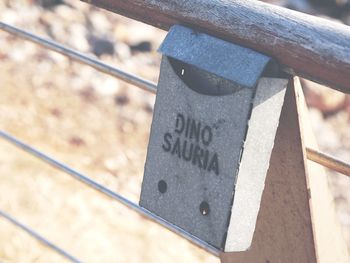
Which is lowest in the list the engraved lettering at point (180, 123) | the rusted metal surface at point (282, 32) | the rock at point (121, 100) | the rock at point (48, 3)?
the rock at point (121, 100)

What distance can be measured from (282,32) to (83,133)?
10.7ft

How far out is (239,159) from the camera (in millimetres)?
798

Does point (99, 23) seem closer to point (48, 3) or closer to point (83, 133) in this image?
point (48, 3)

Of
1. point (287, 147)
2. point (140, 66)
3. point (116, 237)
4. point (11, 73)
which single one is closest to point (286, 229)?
point (287, 147)

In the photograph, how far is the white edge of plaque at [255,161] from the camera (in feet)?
2.60

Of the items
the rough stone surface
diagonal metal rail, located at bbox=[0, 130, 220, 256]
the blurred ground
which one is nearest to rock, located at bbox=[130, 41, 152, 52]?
the blurred ground

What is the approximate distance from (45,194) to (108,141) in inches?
40.4

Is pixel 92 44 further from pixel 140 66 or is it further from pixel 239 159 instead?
pixel 239 159

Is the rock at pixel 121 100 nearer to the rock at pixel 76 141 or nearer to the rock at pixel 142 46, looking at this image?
the rock at pixel 76 141

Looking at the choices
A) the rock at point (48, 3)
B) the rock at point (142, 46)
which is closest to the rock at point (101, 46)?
the rock at point (142, 46)

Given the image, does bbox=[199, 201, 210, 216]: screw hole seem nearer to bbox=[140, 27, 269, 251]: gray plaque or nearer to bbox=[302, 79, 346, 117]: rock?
bbox=[140, 27, 269, 251]: gray plaque

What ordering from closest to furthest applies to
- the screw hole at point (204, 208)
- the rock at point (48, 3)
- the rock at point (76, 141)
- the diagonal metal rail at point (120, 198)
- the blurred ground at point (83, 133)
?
the screw hole at point (204, 208)
the diagonal metal rail at point (120, 198)
the blurred ground at point (83, 133)
the rock at point (76, 141)
the rock at point (48, 3)

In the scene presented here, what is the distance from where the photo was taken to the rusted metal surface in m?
0.73

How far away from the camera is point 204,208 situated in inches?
33.6
